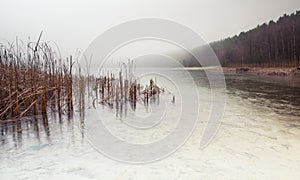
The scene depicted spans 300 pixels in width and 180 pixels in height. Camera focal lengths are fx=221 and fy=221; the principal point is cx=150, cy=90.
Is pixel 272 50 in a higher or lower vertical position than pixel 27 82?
higher

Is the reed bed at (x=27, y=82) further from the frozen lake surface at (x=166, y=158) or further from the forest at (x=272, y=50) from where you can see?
the forest at (x=272, y=50)

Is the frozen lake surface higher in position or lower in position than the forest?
lower

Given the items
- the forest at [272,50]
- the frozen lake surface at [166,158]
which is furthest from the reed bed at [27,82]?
the forest at [272,50]

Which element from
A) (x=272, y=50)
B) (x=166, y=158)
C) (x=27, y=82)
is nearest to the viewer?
(x=166, y=158)

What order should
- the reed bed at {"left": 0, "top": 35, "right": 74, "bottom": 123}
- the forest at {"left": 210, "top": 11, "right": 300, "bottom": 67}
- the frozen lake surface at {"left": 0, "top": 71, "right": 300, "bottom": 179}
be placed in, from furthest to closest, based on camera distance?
A: the forest at {"left": 210, "top": 11, "right": 300, "bottom": 67} < the reed bed at {"left": 0, "top": 35, "right": 74, "bottom": 123} < the frozen lake surface at {"left": 0, "top": 71, "right": 300, "bottom": 179}

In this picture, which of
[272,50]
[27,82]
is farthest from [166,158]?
[272,50]

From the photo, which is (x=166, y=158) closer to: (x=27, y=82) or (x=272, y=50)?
(x=27, y=82)

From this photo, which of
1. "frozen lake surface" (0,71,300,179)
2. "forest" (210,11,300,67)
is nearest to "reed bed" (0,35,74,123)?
"frozen lake surface" (0,71,300,179)

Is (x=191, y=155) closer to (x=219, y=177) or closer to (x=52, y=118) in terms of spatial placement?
(x=219, y=177)

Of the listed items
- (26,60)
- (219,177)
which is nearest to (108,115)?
(26,60)

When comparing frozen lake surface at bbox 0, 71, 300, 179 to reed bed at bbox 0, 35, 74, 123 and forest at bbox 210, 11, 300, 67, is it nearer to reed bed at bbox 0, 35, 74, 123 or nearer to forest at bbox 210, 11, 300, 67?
reed bed at bbox 0, 35, 74, 123

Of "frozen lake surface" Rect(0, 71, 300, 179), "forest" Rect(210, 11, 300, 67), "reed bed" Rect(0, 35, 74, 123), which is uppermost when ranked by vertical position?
"forest" Rect(210, 11, 300, 67)

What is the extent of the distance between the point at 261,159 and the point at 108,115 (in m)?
4.11

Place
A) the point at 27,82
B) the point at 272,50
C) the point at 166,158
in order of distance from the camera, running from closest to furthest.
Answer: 1. the point at 166,158
2. the point at 27,82
3. the point at 272,50
